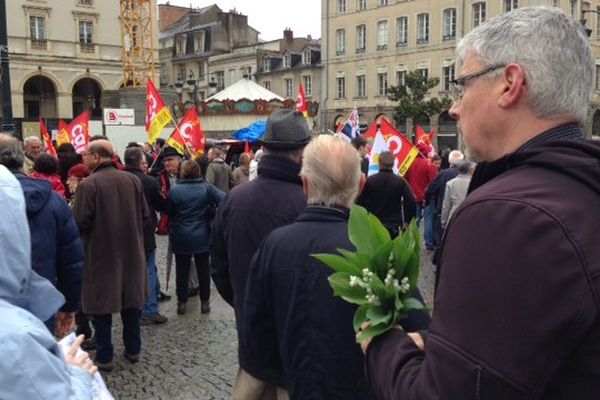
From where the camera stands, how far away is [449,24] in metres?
43.3

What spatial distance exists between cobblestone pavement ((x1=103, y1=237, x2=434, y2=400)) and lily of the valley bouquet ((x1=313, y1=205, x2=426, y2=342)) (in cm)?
345

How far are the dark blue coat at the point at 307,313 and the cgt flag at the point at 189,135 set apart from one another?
9379 millimetres

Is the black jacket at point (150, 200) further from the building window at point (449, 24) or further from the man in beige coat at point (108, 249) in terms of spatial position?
the building window at point (449, 24)

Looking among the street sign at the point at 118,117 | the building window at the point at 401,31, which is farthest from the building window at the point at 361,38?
the street sign at the point at 118,117

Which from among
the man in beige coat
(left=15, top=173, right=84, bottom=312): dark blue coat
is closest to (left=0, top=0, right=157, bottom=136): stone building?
the man in beige coat

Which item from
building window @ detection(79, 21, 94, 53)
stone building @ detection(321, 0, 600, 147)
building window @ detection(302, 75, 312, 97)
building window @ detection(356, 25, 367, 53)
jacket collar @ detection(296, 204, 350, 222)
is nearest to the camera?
jacket collar @ detection(296, 204, 350, 222)

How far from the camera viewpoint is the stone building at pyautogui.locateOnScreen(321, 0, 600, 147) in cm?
4184

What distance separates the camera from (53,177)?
6.14 meters

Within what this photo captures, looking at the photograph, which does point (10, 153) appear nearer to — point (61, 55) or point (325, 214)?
point (325, 214)

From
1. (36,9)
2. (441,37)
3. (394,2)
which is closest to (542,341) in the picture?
(441,37)

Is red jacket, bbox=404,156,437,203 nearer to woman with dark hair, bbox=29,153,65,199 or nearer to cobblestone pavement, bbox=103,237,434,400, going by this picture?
cobblestone pavement, bbox=103,237,434,400

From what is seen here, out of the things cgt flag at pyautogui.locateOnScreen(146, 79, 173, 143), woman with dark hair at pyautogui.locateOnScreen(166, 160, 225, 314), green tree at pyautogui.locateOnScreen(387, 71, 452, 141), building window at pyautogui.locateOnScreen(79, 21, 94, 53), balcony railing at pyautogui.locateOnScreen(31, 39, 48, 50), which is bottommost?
woman with dark hair at pyautogui.locateOnScreen(166, 160, 225, 314)

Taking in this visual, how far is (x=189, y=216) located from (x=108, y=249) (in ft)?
5.61

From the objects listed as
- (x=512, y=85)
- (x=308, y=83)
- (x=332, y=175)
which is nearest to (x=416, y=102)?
(x=308, y=83)
